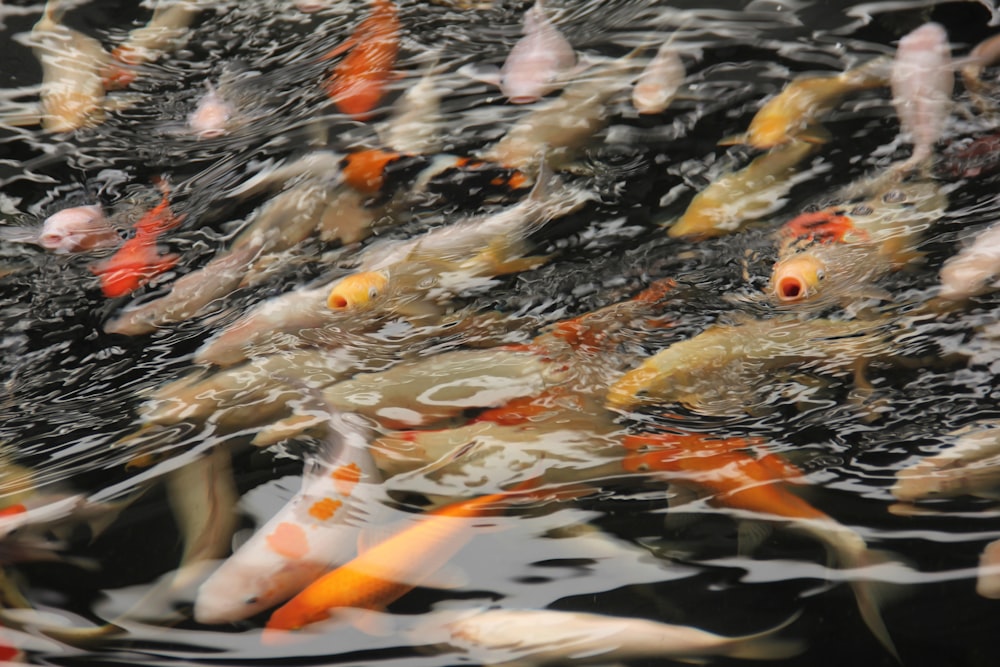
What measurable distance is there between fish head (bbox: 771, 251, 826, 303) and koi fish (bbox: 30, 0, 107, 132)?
8.12 ft

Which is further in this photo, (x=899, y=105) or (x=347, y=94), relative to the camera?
(x=347, y=94)

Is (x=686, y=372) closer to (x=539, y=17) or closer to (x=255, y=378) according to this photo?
(x=255, y=378)

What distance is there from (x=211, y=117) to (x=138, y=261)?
83 cm

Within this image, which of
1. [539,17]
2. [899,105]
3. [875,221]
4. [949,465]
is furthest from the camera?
[539,17]

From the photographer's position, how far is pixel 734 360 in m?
2.04

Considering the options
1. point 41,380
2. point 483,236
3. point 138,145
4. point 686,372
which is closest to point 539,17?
point 483,236

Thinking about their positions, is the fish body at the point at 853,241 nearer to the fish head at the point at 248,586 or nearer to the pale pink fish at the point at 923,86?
the pale pink fish at the point at 923,86

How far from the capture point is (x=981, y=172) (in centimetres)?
246

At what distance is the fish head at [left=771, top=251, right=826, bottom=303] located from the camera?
2170mm

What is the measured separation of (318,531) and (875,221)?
64.9 inches

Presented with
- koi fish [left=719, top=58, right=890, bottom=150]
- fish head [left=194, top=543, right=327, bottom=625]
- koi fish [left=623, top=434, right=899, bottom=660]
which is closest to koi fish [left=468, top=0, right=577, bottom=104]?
koi fish [left=719, top=58, right=890, bottom=150]

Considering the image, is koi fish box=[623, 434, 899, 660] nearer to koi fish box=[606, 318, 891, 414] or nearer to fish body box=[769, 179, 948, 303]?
koi fish box=[606, 318, 891, 414]

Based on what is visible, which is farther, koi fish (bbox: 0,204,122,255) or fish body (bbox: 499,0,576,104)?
fish body (bbox: 499,0,576,104)

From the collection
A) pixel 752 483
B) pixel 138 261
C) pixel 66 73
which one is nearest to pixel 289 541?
pixel 752 483
